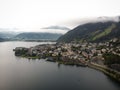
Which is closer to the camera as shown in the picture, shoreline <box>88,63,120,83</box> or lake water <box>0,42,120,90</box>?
lake water <box>0,42,120,90</box>

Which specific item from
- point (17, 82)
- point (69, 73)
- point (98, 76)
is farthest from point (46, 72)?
point (98, 76)

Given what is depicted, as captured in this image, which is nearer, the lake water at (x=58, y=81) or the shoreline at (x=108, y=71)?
the lake water at (x=58, y=81)

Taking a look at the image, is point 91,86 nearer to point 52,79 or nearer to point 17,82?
point 52,79

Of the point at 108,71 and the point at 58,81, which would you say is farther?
the point at 108,71

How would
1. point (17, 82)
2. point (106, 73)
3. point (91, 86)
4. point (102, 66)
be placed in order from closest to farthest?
point (91, 86)
point (17, 82)
point (106, 73)
point (102, 66)

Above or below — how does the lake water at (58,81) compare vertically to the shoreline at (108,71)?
below

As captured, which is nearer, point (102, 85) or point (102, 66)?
point (102, 85)

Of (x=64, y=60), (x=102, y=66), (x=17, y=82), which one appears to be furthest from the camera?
(x=64, y=60)

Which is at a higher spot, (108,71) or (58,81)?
(108,71)

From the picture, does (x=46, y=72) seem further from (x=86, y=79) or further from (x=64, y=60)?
(x=64, y=60)

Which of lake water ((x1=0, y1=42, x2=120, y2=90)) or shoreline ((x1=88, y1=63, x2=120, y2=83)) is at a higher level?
shoreline ((x1=88, y1=63, x2=120, y2=83))
